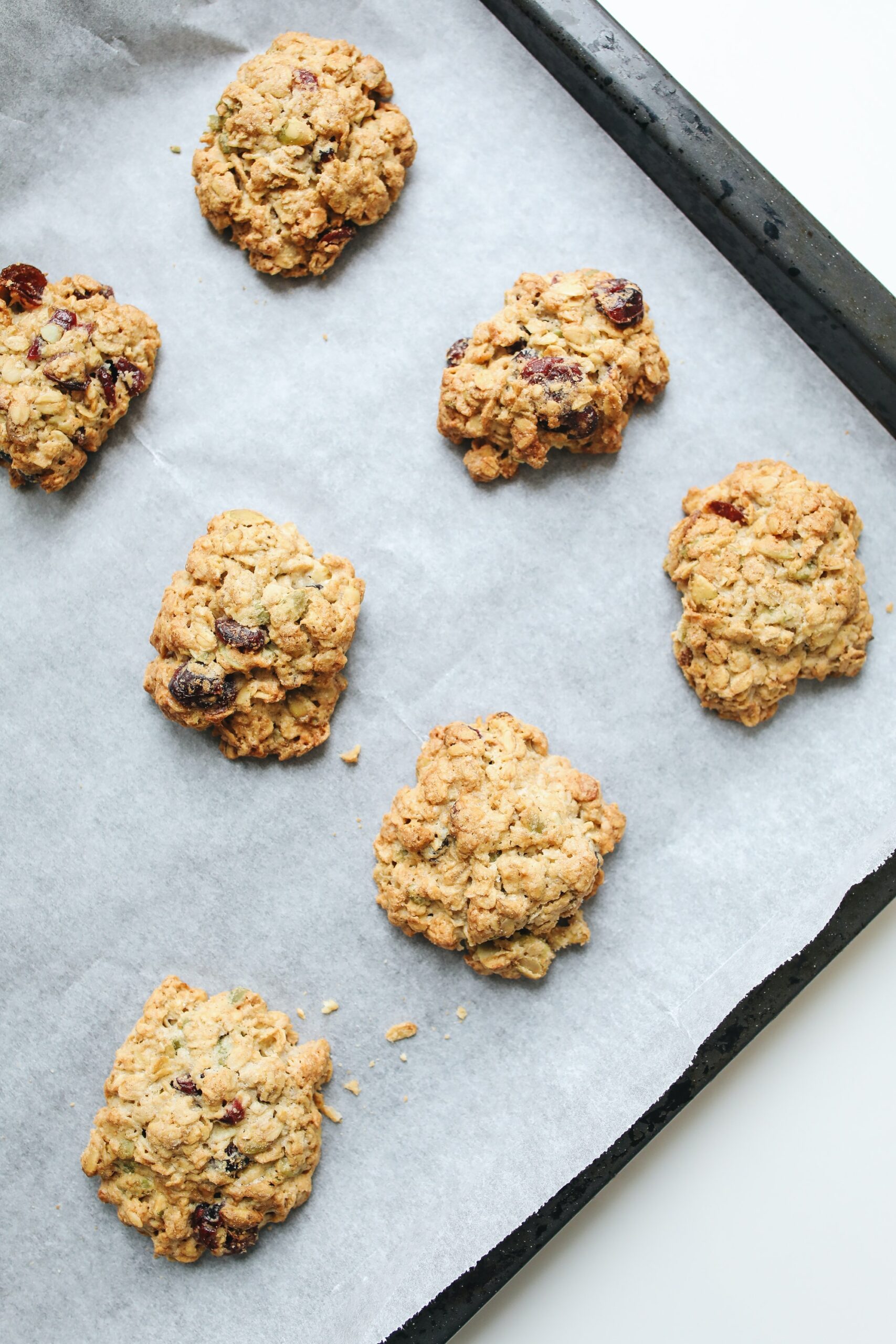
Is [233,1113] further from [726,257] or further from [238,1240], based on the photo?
[726,257]

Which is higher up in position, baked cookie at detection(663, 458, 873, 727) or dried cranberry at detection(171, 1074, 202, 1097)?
baked cookie at detection(663, 458, 873, 727)

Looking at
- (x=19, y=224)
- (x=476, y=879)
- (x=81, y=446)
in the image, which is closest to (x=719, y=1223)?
(x=476, y=879)

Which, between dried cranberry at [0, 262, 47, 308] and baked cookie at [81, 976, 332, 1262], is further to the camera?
dried cranberry at [0, 262, 47, 308]

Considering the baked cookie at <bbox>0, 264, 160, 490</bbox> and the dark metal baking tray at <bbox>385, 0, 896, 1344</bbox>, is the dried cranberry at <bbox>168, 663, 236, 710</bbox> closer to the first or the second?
the baked cookie at <bbox>0, 264, 160, 490</bbox>

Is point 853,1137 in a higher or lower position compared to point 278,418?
lower

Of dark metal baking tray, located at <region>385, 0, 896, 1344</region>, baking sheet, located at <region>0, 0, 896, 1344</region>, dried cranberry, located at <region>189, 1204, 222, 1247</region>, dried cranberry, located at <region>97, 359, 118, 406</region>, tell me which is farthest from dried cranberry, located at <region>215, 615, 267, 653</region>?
dark metal baking tray, located at <region>385, 0, 896, 1344</region>

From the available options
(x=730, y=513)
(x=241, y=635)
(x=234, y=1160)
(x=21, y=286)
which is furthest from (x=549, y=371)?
(x=234, y=1160)

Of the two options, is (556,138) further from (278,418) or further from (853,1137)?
(853,1137)

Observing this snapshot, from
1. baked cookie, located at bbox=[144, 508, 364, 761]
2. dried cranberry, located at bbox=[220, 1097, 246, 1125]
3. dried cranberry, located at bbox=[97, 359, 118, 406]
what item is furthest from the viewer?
dried cranberry, located at bbox=[97, 359, 118, 406]
